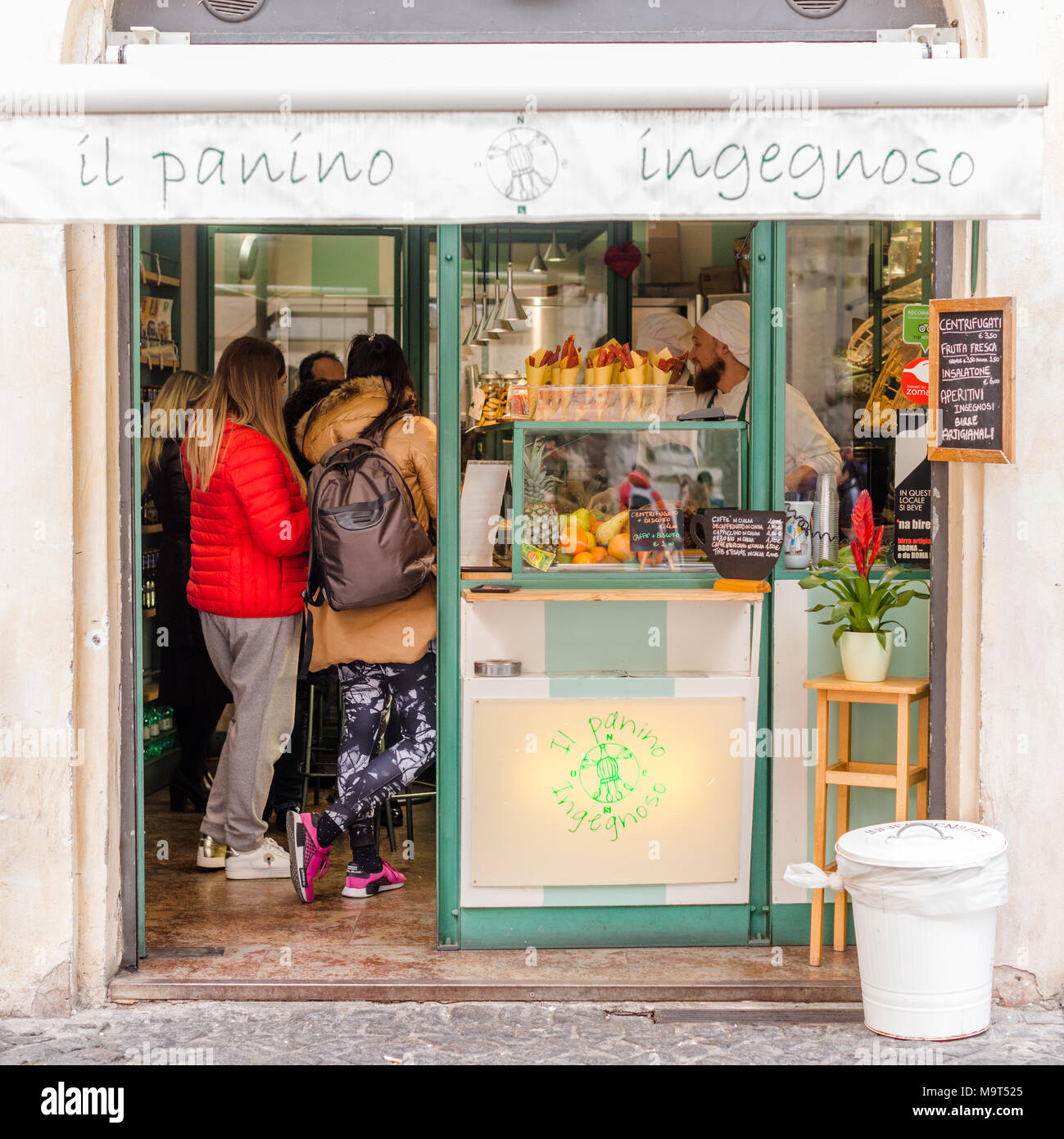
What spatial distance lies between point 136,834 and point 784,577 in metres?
2.38

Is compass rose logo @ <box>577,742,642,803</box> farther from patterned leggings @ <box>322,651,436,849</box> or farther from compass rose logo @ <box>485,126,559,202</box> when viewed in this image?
compass rose logo @ <box>485,126,559,202</box>

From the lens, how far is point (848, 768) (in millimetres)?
4648

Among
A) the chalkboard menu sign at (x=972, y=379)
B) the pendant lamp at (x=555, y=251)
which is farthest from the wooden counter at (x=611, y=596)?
the pendant lamp at (x=555, y=251)

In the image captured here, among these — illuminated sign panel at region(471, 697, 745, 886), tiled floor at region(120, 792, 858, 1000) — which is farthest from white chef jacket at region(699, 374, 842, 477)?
tiled floor at region(120, 792, 858, 1000)

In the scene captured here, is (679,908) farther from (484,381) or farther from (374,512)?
(484,381)

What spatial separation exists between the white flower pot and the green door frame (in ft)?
1.06

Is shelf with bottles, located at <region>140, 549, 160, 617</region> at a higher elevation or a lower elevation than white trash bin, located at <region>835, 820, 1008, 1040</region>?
higher

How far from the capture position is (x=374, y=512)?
16.1 feet

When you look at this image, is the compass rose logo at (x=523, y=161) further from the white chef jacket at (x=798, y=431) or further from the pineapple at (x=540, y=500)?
the white chef jacket at (x=798, y=431)

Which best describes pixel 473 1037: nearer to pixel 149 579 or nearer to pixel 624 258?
pixel 149 579

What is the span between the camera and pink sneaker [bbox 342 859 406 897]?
5.25 meters

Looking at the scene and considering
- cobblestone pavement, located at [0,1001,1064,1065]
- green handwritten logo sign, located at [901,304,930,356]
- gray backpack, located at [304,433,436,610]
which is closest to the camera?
cobblestone pavement, located at [0,1001,1064,1065]

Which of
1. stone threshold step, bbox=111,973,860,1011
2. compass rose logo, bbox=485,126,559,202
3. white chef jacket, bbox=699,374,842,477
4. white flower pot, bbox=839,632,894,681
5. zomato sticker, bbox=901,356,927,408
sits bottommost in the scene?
stone threshold step, bbox=111,973,860,1011
